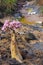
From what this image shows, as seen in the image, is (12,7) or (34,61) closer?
(34,61)

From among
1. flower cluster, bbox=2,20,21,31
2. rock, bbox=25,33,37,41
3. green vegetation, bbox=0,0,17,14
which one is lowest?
rock, bbox=25,33,37,41

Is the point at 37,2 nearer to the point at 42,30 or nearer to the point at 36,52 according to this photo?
the point at 42,30

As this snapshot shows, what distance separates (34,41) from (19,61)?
450 centimetres

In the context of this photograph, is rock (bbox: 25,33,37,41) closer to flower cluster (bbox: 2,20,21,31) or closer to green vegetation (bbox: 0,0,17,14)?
flower cluster (bbox: 2,20,21,31)

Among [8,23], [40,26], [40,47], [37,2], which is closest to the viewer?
[8,23]

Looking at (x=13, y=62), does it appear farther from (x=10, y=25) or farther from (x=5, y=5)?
(x=5, y=5)

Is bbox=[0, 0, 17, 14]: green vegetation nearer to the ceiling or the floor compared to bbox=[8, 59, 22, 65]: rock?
nearer to the ceiling

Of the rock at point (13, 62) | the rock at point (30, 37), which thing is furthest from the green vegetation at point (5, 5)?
the rock at point (13, 62)

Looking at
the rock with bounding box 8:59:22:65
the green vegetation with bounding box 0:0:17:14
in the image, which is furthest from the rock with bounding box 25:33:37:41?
the green vegetation with bounding box 0:0:17:14

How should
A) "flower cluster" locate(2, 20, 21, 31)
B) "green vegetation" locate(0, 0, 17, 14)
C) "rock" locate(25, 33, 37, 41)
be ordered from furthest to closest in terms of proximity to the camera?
"green vegetation" locate(0, 0, 17, 14)
"rock" locate(25, 33, 37, 41)
"flower cluster" locate(2, 20, 21, 31)

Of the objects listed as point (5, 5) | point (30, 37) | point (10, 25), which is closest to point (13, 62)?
point (10, 25)

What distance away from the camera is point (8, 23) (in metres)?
10.0

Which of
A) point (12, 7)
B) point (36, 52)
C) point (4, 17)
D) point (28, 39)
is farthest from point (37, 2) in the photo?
point (36, 52)

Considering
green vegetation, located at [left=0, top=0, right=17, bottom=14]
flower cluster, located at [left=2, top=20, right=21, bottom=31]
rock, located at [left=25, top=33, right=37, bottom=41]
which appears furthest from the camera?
green vegetation, located at [left=0, top=0, right=17, bottom=14]
